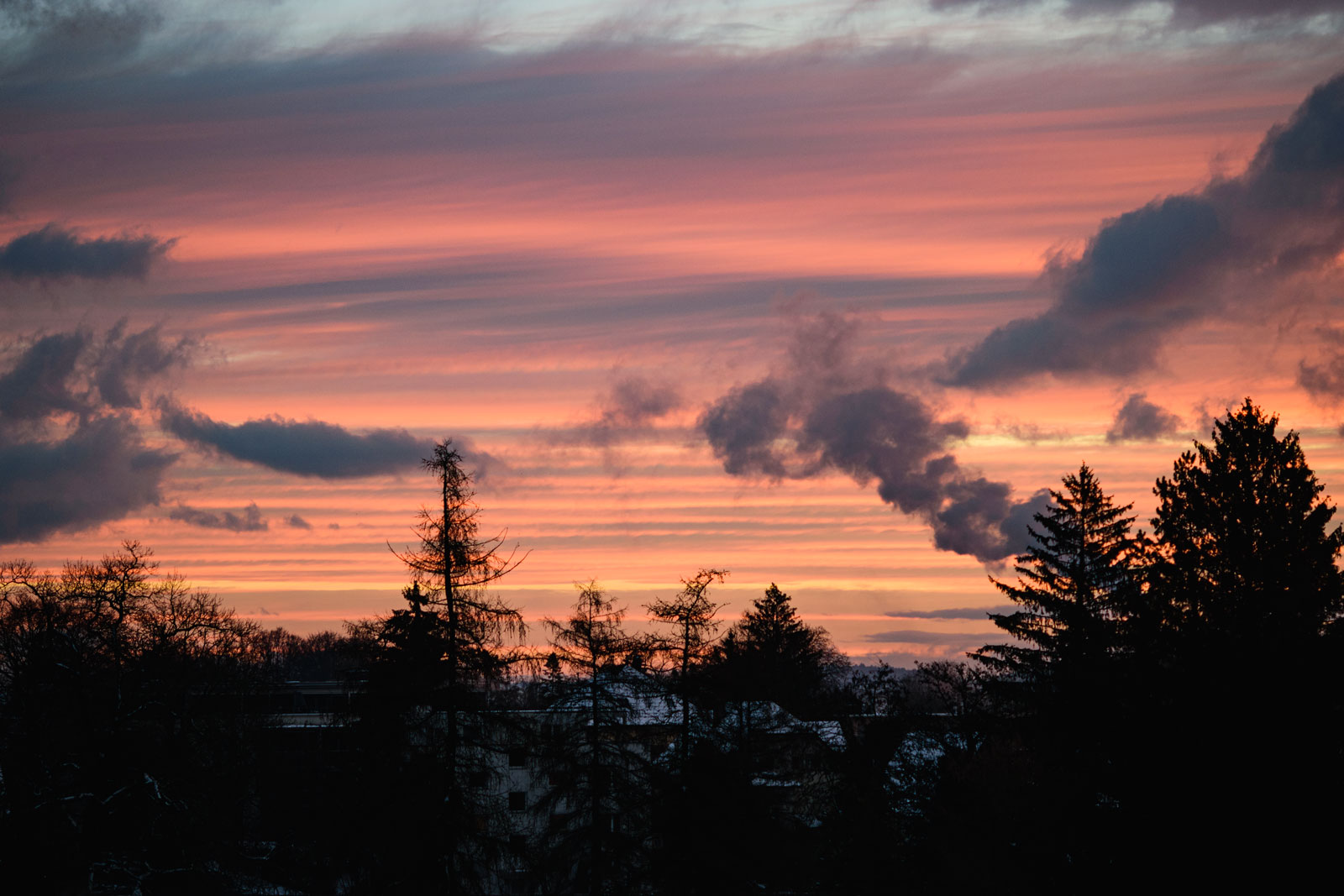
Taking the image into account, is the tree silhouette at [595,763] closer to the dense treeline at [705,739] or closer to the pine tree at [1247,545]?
the dense treeline at [705,739]

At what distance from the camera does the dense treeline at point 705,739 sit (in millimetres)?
26078

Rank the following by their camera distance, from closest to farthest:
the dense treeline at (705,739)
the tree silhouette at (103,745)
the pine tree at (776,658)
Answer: the dense treeline at (705,739)
the tree silhouette at (103,745)
the pine tree at (776,658)

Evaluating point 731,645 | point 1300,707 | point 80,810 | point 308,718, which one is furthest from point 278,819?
point 1300,707

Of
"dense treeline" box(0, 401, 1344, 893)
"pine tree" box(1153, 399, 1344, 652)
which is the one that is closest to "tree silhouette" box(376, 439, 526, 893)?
"dense treeline" box(0, 401, 1344, 893)

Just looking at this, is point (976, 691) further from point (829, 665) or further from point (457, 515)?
point (829, 665)

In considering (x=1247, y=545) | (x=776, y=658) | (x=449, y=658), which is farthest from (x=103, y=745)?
(x=776, y=658)

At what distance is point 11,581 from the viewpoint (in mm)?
43281

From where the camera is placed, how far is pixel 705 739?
4172 cm

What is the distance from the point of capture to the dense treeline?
85.6 feet

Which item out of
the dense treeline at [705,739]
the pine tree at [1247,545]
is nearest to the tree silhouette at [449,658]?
the dense treeline at [705,739]

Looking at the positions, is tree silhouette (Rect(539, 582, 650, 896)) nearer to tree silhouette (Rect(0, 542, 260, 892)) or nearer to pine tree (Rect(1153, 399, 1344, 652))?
tree silhouette (Rect(0, 542, 260, 892))

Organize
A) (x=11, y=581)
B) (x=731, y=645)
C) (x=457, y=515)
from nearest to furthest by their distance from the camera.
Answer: (x=457, y=515), (x=11, y=581), (x=731, y=645)

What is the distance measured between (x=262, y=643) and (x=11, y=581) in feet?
93.8

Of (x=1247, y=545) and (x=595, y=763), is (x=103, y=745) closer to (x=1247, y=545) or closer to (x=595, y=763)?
(x=595, y=763)
